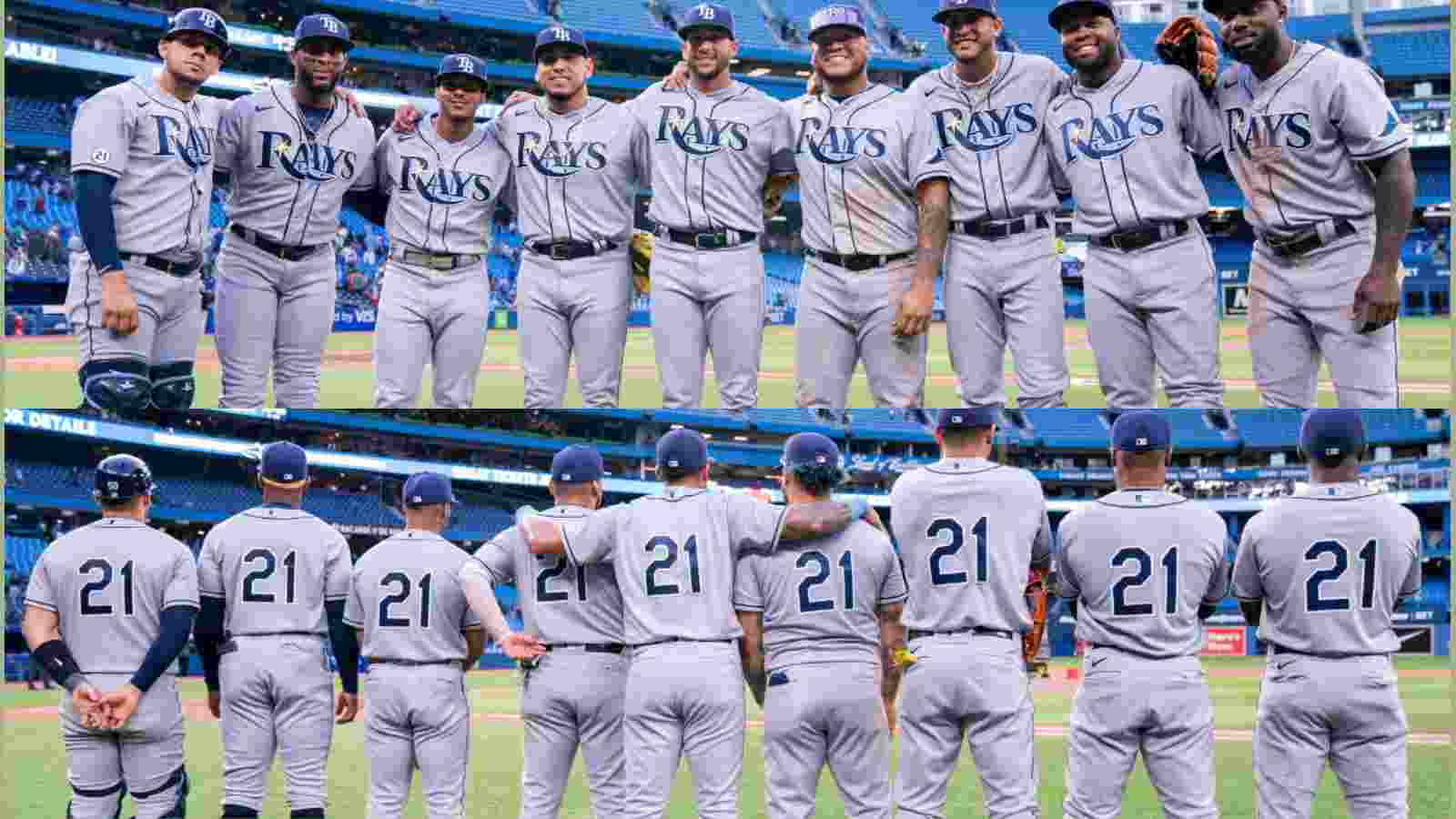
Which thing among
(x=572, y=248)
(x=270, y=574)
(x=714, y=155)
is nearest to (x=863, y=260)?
(x=714, y=155)

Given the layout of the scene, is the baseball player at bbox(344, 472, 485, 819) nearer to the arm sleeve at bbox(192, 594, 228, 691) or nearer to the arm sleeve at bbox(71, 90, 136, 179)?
the arm sleeve at bbox(192, 594, 228, 691)

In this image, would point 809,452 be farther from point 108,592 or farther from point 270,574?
point 108,592

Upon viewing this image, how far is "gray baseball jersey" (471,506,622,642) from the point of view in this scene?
651 cm

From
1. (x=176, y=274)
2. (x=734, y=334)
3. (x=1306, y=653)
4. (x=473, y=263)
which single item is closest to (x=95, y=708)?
(x=176, y=274)

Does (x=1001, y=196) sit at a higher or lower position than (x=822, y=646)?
higher

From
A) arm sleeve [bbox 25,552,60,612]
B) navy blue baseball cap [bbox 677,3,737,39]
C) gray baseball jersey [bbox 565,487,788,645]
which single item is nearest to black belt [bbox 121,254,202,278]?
arm sleeve [bbox 25,552,60,612]

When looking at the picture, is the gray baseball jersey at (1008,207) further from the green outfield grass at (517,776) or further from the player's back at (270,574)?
the player's back at (270,574)

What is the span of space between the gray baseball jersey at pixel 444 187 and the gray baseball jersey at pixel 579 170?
0.73ft

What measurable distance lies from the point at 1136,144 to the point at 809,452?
237 cm

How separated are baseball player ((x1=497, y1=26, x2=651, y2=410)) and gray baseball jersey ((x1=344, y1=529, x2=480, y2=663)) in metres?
1.56

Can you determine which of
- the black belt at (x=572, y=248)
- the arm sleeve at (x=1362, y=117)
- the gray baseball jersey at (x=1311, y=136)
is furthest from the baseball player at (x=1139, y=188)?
the black belt at (x=572, y=248)

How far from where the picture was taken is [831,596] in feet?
20.4

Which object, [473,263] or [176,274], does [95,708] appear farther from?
[473,263]

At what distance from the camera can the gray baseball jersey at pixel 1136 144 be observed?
703 centimetres
